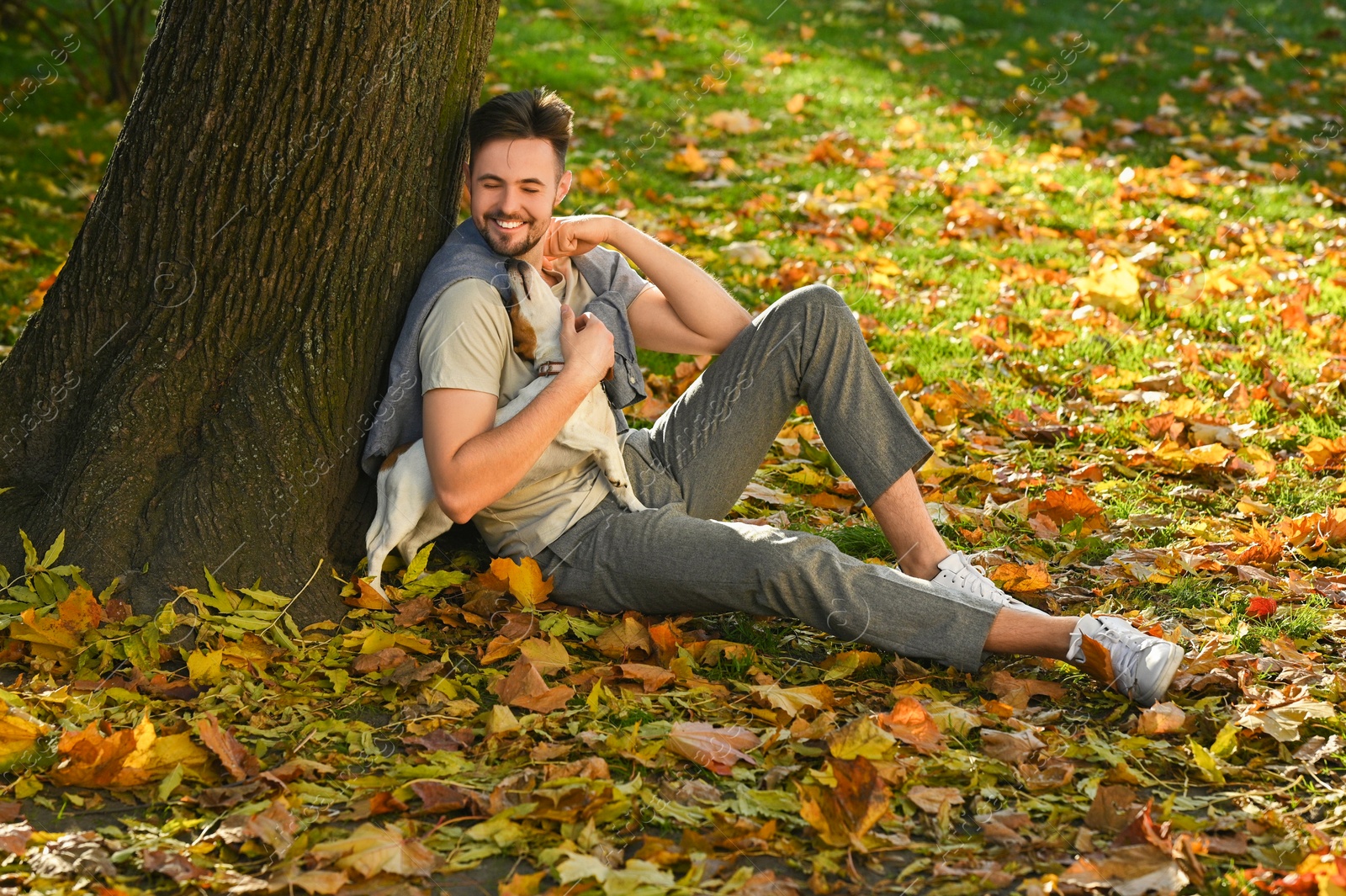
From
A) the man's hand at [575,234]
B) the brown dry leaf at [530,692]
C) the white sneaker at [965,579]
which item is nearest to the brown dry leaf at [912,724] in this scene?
the white sneaker at [965,579]

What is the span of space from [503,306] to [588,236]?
1.56 feet

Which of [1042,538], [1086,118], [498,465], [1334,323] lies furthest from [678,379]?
[1086,118]

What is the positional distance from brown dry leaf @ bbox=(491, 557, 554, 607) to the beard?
750mm

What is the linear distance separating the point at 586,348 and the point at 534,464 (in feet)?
1.01

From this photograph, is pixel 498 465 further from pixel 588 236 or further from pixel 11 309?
pixel 11 309

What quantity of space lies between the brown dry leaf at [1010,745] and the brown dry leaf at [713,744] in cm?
46

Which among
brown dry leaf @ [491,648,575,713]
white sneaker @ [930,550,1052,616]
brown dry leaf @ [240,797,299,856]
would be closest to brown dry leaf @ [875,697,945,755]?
white sneaker @ [930,550,1052,616]

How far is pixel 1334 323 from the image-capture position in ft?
16.1

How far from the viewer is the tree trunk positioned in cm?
281

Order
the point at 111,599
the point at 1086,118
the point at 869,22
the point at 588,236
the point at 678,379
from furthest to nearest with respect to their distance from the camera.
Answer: the point at 869,22 < the point at 1086,118 < the point at 678,379 < the point at 588,236 < the point at 111,599

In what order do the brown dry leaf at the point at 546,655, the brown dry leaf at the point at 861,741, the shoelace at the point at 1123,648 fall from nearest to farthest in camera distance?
the brown dry leaf at the point at 861,741, the shoelace at the point at 1123,648, the brown dry leaf at the point at 546,655

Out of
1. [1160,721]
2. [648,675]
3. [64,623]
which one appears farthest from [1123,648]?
[64,623]

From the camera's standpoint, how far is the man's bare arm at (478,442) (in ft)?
9.16

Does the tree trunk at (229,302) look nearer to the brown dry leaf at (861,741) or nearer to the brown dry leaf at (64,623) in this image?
the brown dry leaf at (64,623)
